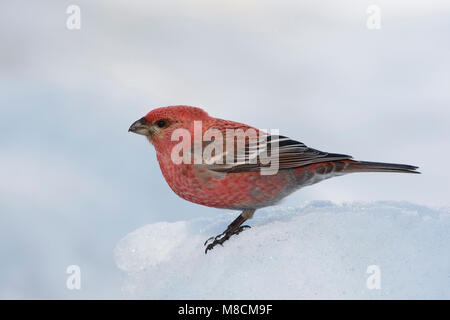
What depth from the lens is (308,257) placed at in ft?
14.3

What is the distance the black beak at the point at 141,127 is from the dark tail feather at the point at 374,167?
1.72m

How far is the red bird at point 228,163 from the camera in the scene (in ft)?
15.4

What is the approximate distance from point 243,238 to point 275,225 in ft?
0.95

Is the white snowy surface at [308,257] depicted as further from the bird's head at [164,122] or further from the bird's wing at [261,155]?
the bird's head at [164,122]

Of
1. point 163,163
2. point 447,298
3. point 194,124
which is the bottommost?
point 447,298

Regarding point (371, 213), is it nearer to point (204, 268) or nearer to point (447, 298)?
point (447, 298)

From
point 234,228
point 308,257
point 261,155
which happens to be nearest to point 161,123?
point 261,155

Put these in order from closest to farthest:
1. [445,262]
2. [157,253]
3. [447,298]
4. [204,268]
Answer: [447,298] → [445,262] → [204,268] → [157,253]

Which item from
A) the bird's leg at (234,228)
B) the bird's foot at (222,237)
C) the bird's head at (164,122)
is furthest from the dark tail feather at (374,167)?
the bird's head at (164,122)

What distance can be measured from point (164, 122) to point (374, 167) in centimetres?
180

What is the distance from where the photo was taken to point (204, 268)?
4.66m

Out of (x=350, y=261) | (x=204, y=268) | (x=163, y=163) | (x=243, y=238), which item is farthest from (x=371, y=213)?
(x=163, y=163)

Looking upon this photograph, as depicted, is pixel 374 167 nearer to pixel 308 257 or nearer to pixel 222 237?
pixel 308 257

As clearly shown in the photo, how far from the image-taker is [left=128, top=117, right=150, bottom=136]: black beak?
4.87 meters
